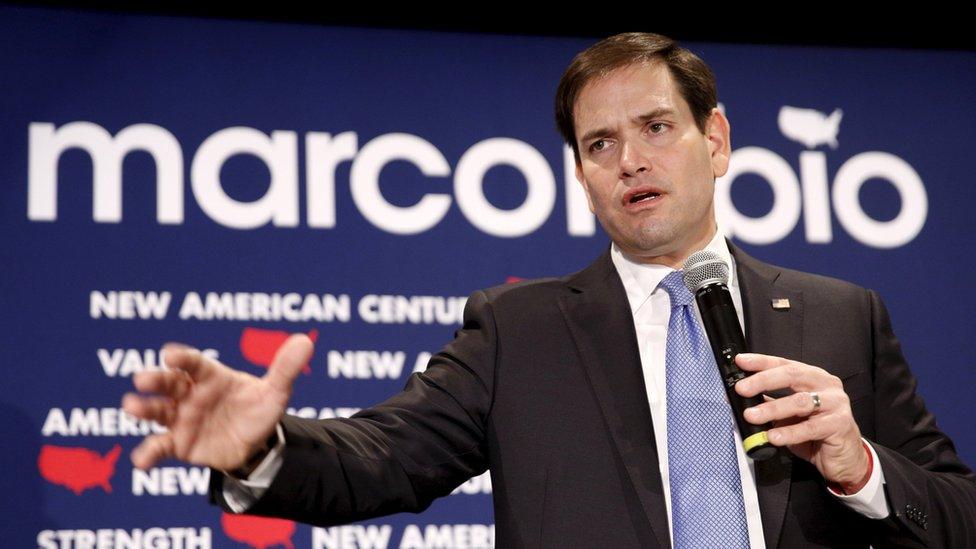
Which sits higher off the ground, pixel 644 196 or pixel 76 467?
pixel 644 196

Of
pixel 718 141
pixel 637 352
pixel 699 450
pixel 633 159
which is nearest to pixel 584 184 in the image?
pixel 633 159

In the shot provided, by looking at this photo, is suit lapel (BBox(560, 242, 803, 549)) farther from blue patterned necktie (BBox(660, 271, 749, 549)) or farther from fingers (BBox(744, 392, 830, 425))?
fingers (BBox(744, 392, 830, 425))

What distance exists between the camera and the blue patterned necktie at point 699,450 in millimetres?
1706

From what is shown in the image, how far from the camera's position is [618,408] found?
5.99ft

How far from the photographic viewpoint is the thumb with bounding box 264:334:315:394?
4.66ft

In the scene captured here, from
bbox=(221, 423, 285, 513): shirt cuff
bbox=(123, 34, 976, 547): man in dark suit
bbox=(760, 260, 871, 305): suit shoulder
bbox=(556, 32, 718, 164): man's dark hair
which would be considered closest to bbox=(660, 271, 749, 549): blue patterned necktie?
bbox=(123, 34, 976, 547): man in dark suit

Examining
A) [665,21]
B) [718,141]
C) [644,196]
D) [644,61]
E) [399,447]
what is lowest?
[399,447]

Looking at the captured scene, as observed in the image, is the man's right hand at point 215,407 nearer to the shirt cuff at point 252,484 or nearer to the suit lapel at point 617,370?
the shirt cuff at point 252,484

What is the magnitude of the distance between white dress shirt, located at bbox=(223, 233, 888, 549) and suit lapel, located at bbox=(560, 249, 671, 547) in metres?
0.02

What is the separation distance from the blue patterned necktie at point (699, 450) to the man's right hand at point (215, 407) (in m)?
0.65

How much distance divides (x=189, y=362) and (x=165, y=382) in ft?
0.14

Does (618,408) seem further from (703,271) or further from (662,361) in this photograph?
(703,271)

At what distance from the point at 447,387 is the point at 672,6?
213 centimetres

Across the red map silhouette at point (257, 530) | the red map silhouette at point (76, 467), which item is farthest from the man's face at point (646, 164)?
the red map silhouette at point (76, 467)
